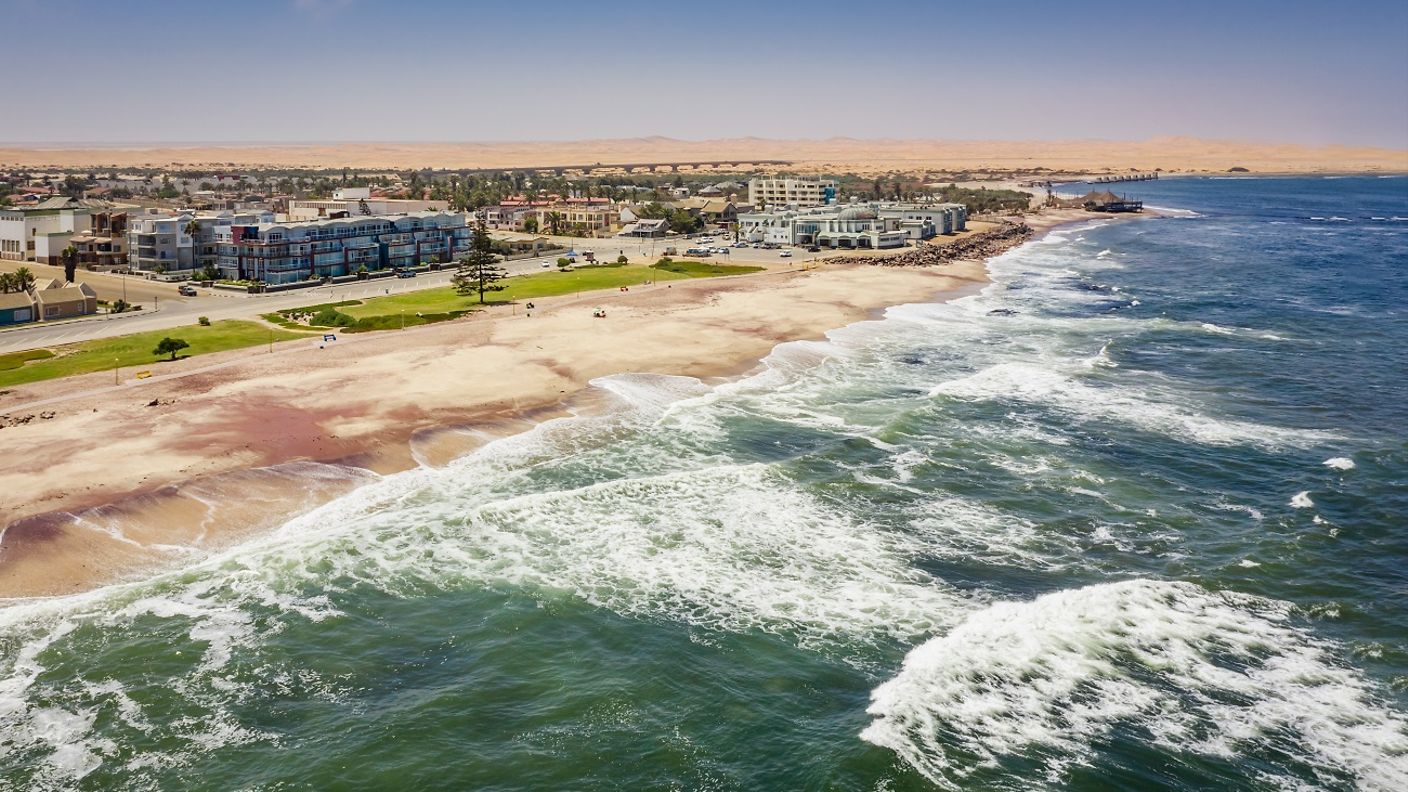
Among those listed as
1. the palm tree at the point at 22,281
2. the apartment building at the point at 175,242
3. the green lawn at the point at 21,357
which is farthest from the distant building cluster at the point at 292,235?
the green lawn at the point at 21,357

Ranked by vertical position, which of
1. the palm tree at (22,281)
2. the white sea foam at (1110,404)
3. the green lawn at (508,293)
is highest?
the palm tree at (22,281)

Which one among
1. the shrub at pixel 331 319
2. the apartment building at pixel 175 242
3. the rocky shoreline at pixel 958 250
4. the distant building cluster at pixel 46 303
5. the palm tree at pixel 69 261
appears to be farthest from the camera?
the rocky shoreline at pixel 958 250

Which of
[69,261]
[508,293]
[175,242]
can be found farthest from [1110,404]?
[69,261]

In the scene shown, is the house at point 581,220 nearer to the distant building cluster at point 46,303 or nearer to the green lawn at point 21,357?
the distant building cluster at point 46,303

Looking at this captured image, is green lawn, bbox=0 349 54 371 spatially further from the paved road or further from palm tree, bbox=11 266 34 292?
palm tree, bbox=11 266 34 292

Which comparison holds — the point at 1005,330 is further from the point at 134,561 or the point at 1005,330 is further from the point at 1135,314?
the point at 134,561

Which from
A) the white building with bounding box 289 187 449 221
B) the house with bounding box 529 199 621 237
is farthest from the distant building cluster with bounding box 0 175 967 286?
the house with bounding box 529 199 621 237
